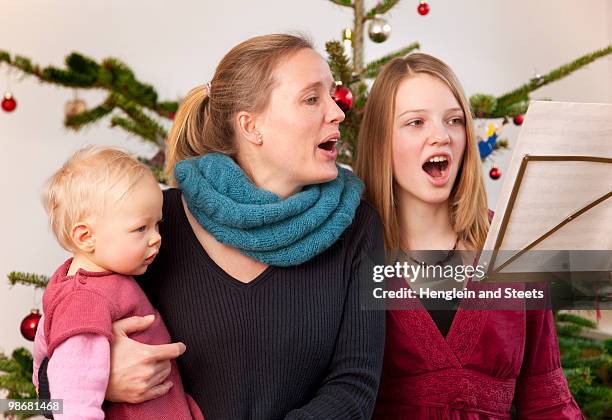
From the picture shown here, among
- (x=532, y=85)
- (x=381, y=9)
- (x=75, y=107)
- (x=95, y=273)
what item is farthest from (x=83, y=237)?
(x=532, y=85)

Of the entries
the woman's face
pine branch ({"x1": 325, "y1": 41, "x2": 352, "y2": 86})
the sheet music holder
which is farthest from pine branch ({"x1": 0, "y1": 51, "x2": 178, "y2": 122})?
the sheet music holder

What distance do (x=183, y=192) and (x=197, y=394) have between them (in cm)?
41

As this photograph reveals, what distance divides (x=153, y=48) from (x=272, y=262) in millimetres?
1826

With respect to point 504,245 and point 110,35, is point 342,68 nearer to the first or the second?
point 504,245

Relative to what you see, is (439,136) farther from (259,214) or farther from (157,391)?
(157,391)

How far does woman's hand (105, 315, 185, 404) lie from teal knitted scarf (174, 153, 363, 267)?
259mm

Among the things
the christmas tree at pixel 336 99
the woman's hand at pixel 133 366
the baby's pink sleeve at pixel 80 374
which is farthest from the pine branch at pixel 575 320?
the baby's pink sleeve at pixel 80 374

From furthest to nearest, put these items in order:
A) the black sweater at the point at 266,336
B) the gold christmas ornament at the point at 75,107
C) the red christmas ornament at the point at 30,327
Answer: the gold christmas ornament at the point at 75,107
the red christmas ornament at the point at 30,327
the black sweater at the point at 266,336

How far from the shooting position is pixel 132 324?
1.45 meters

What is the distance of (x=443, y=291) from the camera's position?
1.84 meters

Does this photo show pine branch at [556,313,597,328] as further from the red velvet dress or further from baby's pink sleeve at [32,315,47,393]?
baby's pink sleeve at [32,315,47,393]

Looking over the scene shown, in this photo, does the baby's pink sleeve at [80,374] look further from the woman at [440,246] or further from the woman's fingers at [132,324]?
the woman at [440,246]

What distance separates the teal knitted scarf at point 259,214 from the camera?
1600 millimetres

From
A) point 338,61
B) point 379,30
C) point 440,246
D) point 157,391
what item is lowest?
point 157,391
